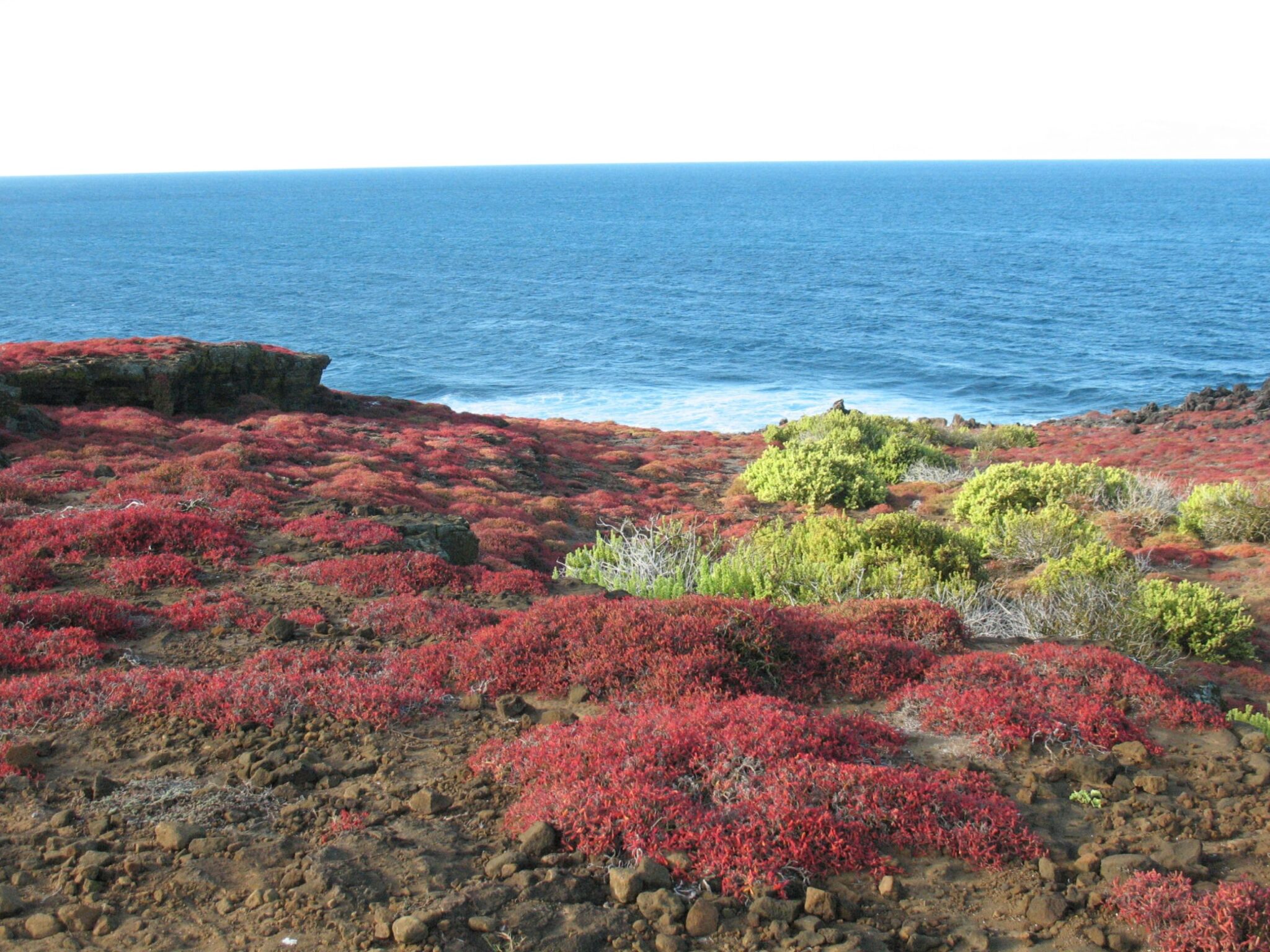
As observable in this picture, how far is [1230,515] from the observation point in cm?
1487

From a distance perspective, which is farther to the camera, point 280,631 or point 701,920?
point 280,631

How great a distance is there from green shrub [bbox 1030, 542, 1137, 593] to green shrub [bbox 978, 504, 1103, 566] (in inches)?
52.2

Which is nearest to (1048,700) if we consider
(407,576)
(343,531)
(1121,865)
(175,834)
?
(1121,865)

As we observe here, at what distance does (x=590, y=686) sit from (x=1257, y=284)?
325 ft

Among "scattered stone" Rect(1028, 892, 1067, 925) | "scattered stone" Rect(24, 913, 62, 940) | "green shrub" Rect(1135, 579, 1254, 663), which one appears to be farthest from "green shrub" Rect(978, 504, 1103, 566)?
"scattered stone" Rect(24, 913, 62, 940)

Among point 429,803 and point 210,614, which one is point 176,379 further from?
point 429,803

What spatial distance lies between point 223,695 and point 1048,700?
6.02 meters

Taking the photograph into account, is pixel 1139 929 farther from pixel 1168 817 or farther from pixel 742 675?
pixel 742 675

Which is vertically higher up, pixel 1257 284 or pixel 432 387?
pixel 1257 284

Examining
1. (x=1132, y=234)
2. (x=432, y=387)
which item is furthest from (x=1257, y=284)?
(x=432, y=387)

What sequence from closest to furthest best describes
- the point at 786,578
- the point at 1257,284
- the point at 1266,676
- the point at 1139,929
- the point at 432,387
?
the point at 1139,929, the point at 1266,676, the point at 786,578, the point at 432,387, the point at 1257,284

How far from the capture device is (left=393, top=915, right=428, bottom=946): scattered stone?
13.7ft

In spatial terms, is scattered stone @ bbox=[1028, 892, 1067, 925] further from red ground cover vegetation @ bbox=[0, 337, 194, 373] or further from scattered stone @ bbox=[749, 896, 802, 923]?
red ground cover vegetation @ bbox=[0, 337, 194, 373]

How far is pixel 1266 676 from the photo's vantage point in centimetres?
869
